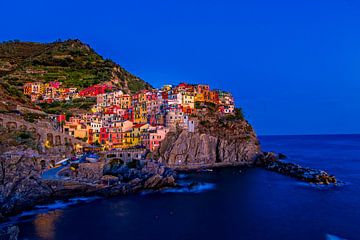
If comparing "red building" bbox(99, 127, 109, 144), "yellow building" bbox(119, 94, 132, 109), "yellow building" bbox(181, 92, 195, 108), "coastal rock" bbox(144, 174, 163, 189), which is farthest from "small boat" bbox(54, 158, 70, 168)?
"yellow building" bbox(181, 92, 195, 108)

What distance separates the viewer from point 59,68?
103562mm

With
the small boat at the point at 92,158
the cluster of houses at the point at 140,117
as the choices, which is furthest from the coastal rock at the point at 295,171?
the small boat at the point at 92,158

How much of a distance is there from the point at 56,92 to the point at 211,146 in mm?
44615

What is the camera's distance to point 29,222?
3159cm

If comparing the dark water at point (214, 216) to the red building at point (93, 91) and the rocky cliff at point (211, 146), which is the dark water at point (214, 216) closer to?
the rocky cliff at point (211, 146)

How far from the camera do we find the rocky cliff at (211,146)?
201 ft

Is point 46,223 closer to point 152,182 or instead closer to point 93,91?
point 152,182

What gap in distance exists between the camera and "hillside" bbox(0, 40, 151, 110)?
92.9 m

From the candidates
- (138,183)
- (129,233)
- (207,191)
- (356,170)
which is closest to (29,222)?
(129,233)

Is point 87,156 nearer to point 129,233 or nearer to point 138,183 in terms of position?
point 138,183

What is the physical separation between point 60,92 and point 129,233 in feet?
211

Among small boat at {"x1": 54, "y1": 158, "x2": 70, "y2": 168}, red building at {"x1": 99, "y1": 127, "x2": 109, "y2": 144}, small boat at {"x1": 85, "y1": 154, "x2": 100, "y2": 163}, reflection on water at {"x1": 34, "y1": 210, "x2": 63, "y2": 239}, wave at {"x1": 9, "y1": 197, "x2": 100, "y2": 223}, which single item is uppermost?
red building at {"x1": 99, "y1": 127, "x2": 109, "y2": 144}

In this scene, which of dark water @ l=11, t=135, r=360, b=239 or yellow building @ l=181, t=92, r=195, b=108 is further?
yellow building @ l=181, t=92, r=195, b=108

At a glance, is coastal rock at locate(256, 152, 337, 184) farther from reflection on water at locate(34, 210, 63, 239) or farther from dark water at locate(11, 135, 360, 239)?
reflection on water at locate(34, 210, 63, 239)
